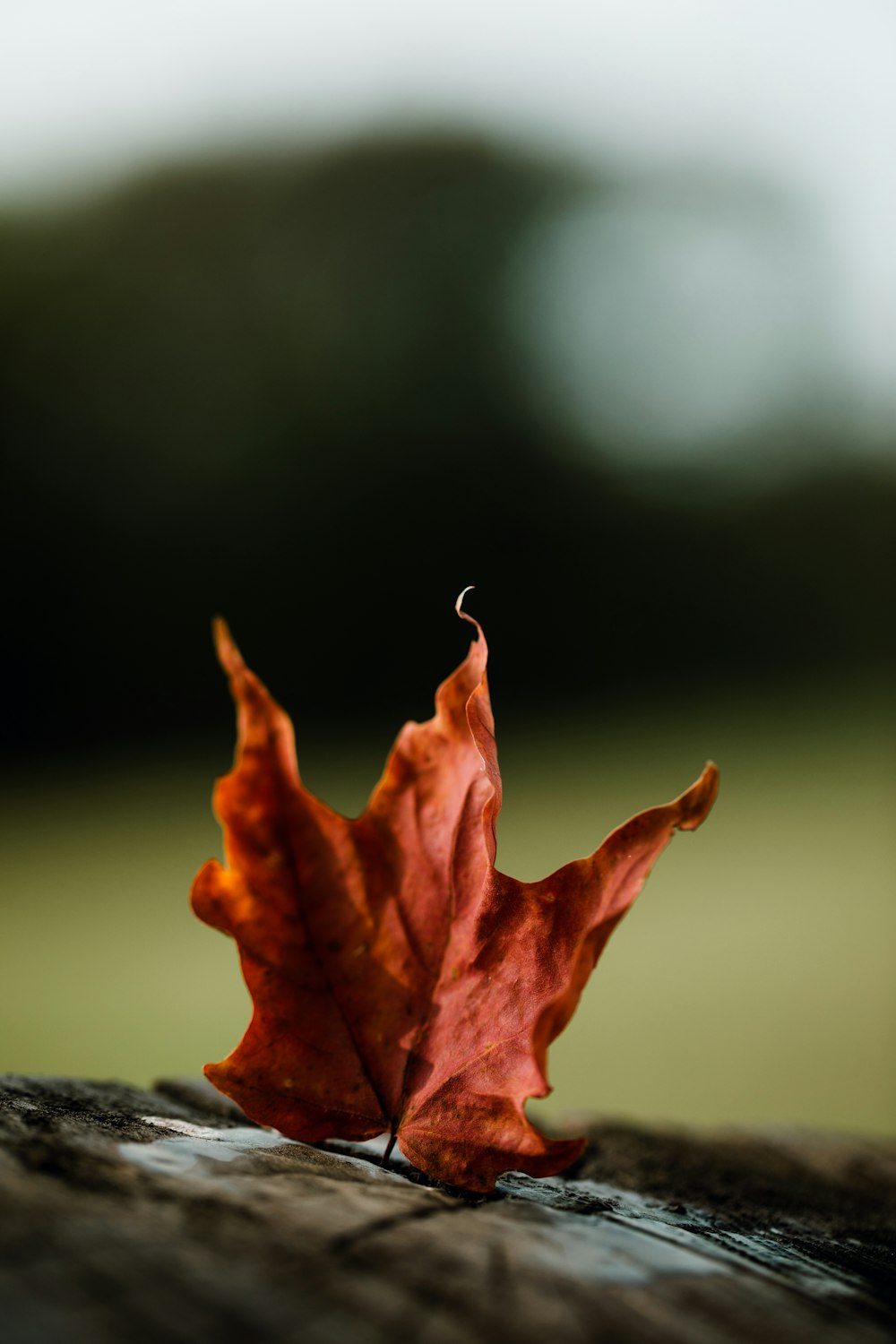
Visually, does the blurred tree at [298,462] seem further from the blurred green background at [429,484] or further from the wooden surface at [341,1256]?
the wooden surface at [341,1256]

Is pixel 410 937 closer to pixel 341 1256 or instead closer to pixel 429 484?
pixel 341 1256

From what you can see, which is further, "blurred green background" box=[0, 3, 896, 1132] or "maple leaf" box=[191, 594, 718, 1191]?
"blurred green background" box=[0, 3, 896, 1132]

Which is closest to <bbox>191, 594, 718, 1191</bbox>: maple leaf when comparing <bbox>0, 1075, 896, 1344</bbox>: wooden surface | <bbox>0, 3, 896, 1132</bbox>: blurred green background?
<bbox>0, 1075, 896, 1344</bbox>: wooden surface

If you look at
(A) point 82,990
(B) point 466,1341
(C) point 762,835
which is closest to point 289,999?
(B) point 466,1341

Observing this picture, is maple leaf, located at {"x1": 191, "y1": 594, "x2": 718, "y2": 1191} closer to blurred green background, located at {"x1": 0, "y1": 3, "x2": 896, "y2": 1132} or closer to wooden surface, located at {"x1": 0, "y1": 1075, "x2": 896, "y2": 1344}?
wooden surface, located at {"x1": 0, "y1": 1075, "x2": 896, "y2": 1344}

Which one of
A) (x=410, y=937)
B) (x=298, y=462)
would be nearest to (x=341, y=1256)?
(x=410, y=937)

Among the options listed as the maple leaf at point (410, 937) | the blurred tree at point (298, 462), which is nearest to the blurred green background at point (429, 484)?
the blurred tree at point (298, 462)
